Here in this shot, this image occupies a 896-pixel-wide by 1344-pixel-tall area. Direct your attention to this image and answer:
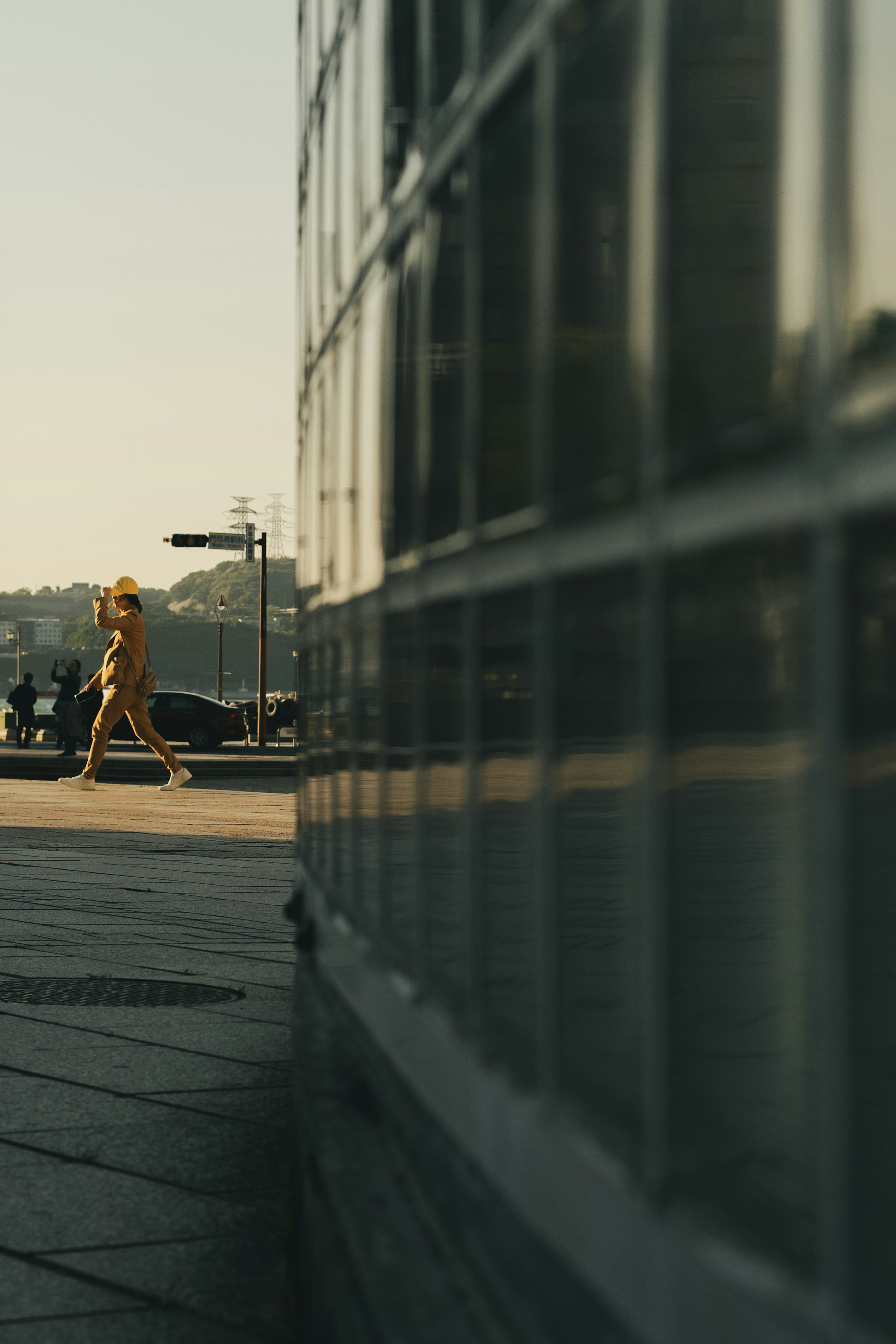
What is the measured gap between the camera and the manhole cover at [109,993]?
5480 millimetres

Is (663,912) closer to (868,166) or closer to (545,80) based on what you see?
(868,166)

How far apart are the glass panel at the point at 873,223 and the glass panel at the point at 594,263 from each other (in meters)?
0.43

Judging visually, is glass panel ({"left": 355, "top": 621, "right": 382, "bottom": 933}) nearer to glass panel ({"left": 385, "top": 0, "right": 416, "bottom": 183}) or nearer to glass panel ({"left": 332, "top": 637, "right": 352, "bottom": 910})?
glass panel ({"left": 332, "top": 637, "right": 352, "bottom": 910})

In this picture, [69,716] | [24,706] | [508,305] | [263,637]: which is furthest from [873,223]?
[263,637]

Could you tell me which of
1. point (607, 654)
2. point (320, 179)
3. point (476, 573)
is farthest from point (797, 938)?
point (320, 179)

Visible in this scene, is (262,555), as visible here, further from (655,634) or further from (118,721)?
(655,634)

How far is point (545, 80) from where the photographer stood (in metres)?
1.70

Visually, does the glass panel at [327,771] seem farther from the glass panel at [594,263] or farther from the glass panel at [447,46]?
the glass panel at [594,263]

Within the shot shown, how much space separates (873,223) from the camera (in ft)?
3.22

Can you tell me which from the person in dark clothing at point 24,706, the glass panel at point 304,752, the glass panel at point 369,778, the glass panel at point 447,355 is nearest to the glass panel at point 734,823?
the glass panel at point 447,355

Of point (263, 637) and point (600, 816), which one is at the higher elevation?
point (263, 637)

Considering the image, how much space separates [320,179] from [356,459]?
1.30m

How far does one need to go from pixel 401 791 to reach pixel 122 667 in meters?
12.5

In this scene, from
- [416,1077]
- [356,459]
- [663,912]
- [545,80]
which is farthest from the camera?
[356,459]
